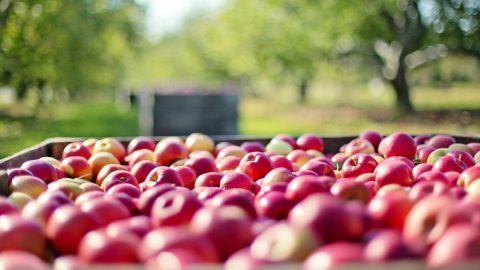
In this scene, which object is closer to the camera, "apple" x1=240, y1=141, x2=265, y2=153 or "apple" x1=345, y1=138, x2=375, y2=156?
"apple" x1=345, y1=138, x2=375, y2=156

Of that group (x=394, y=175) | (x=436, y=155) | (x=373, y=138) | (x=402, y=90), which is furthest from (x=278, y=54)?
(x=394, y=175)

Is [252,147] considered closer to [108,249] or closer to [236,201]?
[236,201]

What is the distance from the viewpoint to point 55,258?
1.98 meters

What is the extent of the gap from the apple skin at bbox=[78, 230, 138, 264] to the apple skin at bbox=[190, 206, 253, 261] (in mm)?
187

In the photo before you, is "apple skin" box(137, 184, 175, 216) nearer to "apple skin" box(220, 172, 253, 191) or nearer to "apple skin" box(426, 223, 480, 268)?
"apple skin" box(220, 172, 253, 191)

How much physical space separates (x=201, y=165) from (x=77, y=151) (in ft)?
3.23

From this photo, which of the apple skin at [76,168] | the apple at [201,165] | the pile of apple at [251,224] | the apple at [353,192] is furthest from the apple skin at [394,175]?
the apple skin at [76,168]

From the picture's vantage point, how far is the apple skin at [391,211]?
6.47ft

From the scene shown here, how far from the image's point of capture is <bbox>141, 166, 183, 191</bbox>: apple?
9.88ft

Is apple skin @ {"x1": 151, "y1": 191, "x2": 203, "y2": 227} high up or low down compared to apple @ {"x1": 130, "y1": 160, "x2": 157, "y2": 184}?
up

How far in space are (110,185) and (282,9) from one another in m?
20.9

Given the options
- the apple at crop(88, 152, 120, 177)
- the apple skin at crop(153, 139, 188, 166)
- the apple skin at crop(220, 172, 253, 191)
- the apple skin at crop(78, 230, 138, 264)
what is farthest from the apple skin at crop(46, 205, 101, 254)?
the apple skin at crop(153, 139, 188, 166)

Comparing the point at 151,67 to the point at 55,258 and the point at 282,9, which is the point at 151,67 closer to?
the point at 282,9

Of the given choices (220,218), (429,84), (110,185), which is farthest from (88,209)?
(429,84)
